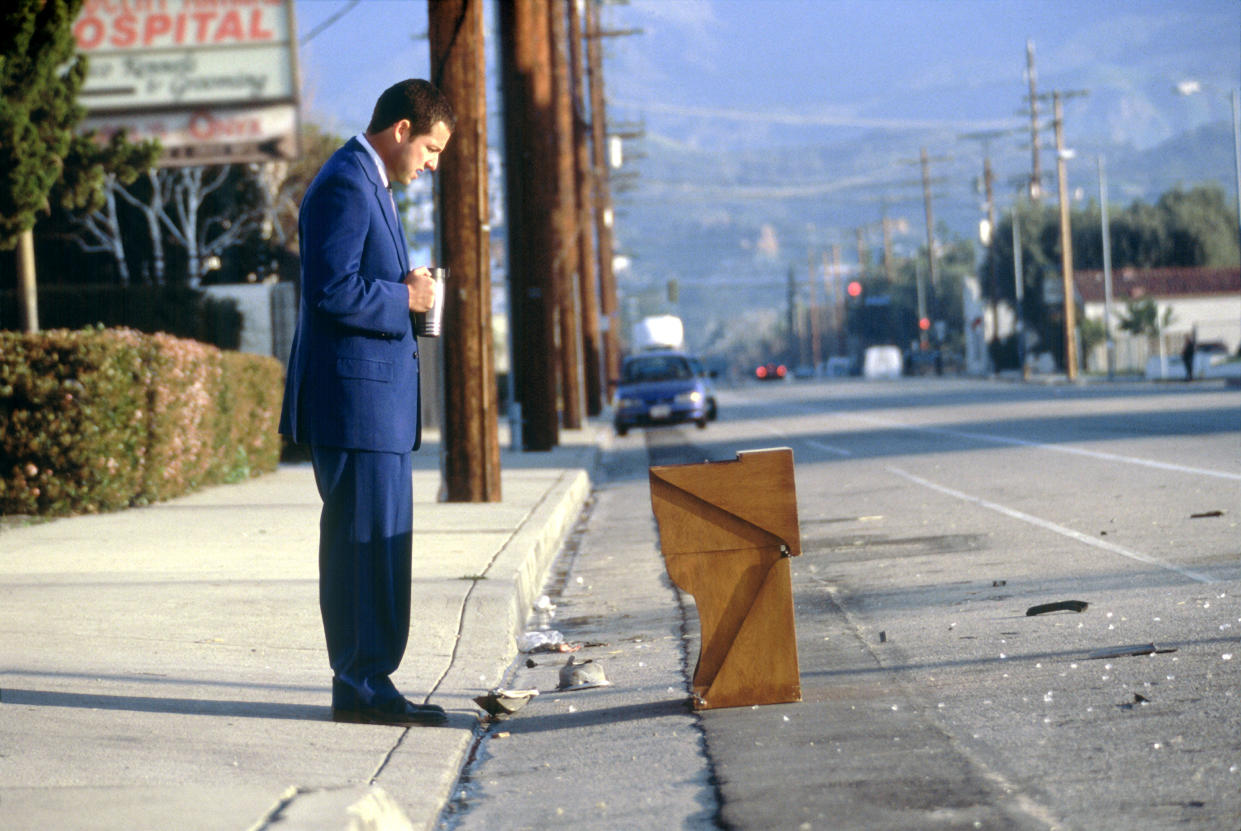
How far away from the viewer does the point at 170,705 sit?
598cm

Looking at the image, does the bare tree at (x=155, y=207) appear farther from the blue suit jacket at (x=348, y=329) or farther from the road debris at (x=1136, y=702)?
the road debris at (x=1136, y=702)

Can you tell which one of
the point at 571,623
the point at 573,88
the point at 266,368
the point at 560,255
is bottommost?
the point at 571,623

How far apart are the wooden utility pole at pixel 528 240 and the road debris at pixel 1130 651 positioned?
680 inches

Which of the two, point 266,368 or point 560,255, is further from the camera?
point 560,255

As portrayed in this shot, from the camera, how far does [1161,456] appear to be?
16.2 metres

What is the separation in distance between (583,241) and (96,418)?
101ft

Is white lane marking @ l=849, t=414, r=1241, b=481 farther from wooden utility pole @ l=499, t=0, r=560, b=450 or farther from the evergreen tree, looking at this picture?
the evergreen tree

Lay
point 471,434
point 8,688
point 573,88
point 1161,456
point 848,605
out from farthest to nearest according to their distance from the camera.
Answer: point 573,88 < point 1161,456 < point 471,434 < point 848,605 < point 8,688

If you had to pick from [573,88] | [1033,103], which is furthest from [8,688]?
[1033,103]

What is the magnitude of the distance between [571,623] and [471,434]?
5.46 meters

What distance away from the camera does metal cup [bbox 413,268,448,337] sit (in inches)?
230

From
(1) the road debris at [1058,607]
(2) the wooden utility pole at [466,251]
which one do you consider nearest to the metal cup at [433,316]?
(1) the road debris at [1058,607]

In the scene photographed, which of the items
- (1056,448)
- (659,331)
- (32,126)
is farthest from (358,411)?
(659,331)

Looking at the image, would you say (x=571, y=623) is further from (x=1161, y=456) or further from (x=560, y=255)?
(x=560, y=255)
